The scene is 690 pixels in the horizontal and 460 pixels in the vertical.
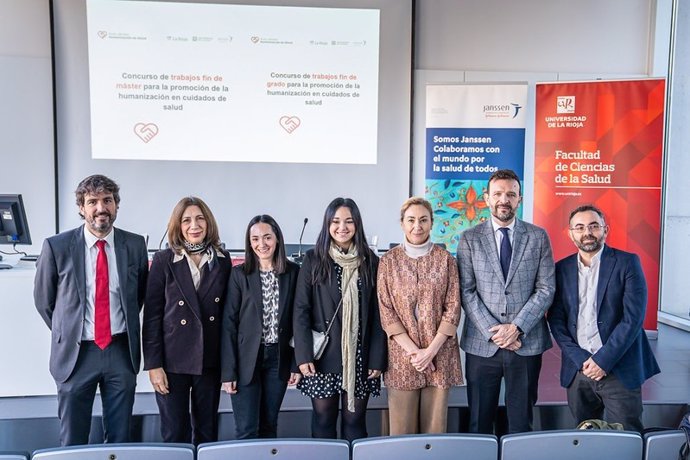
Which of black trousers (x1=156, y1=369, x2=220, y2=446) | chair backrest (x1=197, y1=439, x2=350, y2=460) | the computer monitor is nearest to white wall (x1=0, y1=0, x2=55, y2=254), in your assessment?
the computer monitor

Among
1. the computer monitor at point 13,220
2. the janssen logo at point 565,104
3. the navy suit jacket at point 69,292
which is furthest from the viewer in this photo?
the janssen logo at point 565,104

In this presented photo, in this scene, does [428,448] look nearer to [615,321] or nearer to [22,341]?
[615,321]

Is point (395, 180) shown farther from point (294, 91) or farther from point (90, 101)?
point (90, 101)

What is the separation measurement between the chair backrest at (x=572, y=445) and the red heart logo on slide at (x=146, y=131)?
4.21 meters

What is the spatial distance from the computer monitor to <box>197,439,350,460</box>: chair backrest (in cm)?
274

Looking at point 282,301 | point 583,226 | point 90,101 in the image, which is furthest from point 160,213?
point 583,226

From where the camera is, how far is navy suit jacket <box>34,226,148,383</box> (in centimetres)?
212

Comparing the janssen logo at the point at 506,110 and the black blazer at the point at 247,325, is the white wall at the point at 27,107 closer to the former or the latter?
the black blazer at the point at 247,325

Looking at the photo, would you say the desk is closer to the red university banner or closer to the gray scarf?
the gray scarf

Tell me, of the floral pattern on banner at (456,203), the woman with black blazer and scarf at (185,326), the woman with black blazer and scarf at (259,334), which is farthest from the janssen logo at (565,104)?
the woman with black blazer and scarf at (185,326)

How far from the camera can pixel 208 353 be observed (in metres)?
2.21

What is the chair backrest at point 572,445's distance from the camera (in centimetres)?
147

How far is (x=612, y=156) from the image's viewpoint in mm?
4504

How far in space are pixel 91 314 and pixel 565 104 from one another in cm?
421
